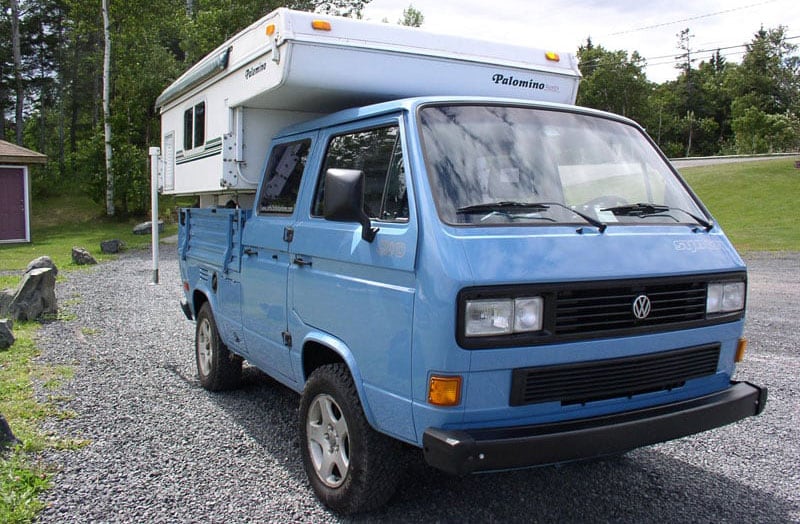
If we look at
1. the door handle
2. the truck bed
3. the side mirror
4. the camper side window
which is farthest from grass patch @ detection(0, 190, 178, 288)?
the side mirror

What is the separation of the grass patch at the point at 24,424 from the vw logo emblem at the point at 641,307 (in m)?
3.42

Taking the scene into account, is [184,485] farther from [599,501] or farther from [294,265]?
[599,501]

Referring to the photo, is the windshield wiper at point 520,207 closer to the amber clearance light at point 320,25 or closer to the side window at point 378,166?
the side window at point 378,166

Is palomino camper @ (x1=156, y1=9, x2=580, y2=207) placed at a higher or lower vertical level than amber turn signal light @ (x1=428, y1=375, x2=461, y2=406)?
higher

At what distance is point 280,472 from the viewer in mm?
4379

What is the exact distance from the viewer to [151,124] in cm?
2848

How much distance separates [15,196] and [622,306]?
2495 centimetres

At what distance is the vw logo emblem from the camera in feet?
10.8

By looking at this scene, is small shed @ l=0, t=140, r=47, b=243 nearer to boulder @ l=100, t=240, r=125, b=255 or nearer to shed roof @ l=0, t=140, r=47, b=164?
shed roof @ l=0, t=140, r=47, b=164

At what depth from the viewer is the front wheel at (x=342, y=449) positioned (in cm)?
348

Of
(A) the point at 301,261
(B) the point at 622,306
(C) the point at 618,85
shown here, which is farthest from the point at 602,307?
(C) the point at 618,85

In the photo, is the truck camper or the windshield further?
the windshield

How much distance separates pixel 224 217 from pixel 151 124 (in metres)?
25.3

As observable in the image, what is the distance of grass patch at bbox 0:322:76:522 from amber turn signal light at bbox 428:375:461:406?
2.43 m
